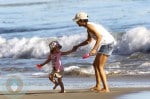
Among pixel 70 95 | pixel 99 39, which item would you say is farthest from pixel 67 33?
pixel 70 95

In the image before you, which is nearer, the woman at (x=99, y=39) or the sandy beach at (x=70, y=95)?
the sandy beach at (x=70, y=95)

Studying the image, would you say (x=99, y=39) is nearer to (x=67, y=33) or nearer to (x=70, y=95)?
(x=70, y=95)

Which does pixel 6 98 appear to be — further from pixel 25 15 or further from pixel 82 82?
pixel 25 15

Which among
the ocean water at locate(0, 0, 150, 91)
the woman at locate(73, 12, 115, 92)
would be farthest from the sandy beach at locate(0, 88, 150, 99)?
the ocean water at locate(0, 0, 150, 91)

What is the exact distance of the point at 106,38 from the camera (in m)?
9.76

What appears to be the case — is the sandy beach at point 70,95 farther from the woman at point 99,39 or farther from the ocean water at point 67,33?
the ocean water at point 67,33

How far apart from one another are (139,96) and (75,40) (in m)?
11.2

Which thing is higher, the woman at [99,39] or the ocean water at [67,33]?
the woman at [99,39]

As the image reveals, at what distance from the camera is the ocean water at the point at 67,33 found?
15758 millimetres

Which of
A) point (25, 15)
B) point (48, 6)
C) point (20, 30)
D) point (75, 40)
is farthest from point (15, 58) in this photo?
point (48, 6)

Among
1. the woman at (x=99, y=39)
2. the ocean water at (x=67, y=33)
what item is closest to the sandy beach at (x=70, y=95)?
the woman at (x=99, y=39)

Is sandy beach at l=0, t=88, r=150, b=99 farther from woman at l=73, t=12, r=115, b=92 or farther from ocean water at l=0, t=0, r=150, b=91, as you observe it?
ocean water at l=0, t=0, r=150, b=91

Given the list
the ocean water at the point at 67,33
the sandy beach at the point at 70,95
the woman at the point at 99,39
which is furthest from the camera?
the ocean water at the point at 67,33

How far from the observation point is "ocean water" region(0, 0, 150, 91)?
15.8 metres
